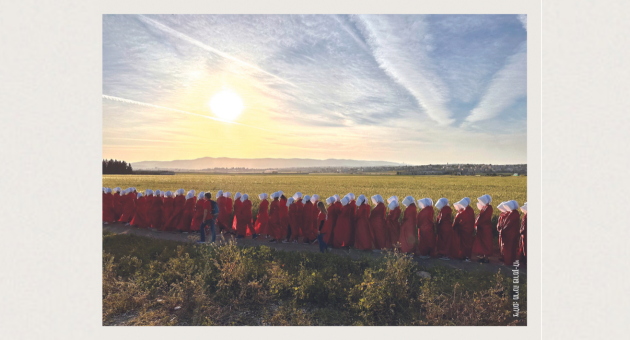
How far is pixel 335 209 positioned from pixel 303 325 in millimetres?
4905

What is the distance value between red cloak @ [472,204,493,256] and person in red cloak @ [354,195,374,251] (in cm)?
300

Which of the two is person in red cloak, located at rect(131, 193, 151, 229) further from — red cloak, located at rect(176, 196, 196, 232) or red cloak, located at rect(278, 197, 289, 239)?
red cloak, located at rect(278, 197, 289, 239)

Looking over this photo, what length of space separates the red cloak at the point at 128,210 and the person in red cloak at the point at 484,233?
1507 centimetres

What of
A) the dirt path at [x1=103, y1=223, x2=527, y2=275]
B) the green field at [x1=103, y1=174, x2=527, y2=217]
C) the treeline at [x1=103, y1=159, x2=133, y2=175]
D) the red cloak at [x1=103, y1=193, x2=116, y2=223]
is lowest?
the dirt path at [x1=103, y1=223, x2=527, y2=275]

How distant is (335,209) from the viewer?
9922mm

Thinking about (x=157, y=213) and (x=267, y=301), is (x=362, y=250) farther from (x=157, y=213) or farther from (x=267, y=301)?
(x=157, y=213)

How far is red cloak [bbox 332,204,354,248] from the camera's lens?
9.73m

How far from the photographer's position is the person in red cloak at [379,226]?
30.5 feet

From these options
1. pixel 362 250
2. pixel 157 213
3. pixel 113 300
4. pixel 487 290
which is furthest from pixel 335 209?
pixel 157 213

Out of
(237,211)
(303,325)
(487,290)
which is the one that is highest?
(237,211)

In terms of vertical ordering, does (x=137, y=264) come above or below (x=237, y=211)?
below

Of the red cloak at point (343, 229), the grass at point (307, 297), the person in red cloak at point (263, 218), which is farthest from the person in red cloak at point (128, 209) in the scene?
the red cloak at point (343, 229)

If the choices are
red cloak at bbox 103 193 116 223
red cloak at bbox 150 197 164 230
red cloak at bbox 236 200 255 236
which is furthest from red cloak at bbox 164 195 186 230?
red cloak at bbox 103 193 116 223

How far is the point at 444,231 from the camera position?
8.41 m
